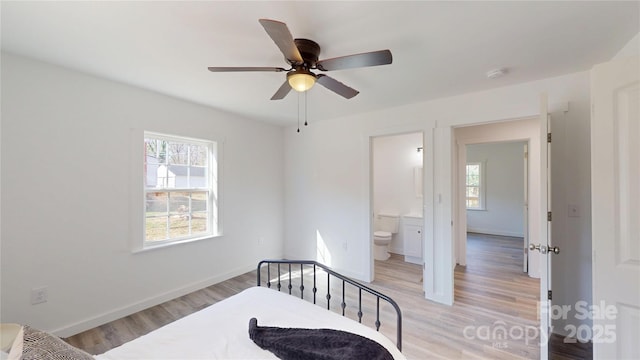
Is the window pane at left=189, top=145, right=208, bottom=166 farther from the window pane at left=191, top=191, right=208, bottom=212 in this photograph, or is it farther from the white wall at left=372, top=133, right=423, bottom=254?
the white wall at left=372, top=133, right=423, bottom=254

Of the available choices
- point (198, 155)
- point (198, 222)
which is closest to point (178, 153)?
point (198, 155)

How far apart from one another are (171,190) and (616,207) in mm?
4011

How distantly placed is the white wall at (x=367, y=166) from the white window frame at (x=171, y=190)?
1372mm

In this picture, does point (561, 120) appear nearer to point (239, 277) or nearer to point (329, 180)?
point (329, 180)

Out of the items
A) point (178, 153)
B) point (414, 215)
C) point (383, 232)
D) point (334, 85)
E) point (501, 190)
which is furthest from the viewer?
point (501, 190)

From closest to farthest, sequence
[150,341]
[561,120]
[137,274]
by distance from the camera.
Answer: [150,341], [561,120], [137,274]

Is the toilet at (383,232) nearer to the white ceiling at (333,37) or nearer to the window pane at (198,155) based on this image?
the white ceiling at (333,37)

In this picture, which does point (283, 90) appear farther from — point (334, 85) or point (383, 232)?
point (383, 232)

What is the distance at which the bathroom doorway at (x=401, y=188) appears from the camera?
A: 15.1ft

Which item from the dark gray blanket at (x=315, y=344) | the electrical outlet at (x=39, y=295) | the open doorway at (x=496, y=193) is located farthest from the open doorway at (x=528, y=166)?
the electrical outlet at (x=39, y=295)

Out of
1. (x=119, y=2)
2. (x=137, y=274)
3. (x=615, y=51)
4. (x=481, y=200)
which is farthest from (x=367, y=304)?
(x=481, y=200)

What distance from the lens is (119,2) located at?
148 centimetres

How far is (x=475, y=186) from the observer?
739 cm

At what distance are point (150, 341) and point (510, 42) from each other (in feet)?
10.00
